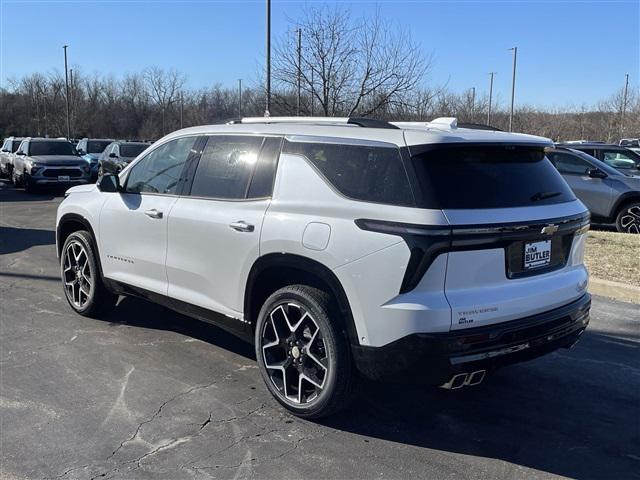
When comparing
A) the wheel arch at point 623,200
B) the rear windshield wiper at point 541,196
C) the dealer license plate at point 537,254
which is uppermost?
the rear windshield wiper at point 541,196

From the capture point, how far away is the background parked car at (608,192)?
11.7 metres

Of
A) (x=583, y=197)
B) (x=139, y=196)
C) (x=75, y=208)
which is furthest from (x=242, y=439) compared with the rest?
(x=583, y=197)

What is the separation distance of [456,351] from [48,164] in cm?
1936

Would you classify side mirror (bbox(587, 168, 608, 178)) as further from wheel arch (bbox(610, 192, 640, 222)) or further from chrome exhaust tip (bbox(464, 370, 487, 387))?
chrome exhaust tip (bbox(464, 370, 487, 387))

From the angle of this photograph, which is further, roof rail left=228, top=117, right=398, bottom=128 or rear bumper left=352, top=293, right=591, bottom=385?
roof rail left=228, top=117, right=398, bottom=128

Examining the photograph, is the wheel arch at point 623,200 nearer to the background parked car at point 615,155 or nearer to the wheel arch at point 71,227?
the background parked car at point 615,155

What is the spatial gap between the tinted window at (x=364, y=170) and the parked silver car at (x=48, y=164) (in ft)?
59.6

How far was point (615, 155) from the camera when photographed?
13922mm

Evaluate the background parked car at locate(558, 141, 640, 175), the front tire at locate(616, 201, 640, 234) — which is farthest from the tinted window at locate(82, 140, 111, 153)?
the front tire at locate(616, 201, 640, 234)

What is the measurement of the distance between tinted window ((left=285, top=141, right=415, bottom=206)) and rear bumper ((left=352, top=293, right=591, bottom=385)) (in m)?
0.77

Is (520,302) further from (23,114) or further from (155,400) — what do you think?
(23,114)

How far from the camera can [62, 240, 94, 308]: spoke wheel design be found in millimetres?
5758

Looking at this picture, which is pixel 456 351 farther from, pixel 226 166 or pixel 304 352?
pixel 226 166

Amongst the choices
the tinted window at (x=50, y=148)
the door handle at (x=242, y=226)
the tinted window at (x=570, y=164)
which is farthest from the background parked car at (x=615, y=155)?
the tinted window at (x=50, y=148)
